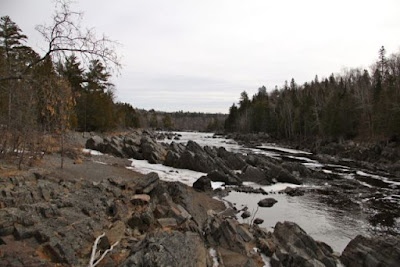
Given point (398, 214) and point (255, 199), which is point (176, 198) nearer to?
point (255, 199)

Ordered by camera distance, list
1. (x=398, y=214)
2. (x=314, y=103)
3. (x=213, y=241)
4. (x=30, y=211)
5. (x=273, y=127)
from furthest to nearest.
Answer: (x=273, y=127)
(x=314, y=103)
(x=398, y=214)
(x=213, y=241)
(x=30, y=211)

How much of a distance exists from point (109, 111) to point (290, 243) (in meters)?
43.0

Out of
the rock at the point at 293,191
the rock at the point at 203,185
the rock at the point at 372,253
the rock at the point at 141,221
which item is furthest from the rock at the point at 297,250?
the rock at the point at 293,191

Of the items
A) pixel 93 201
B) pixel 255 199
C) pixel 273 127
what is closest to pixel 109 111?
pixel 255 199

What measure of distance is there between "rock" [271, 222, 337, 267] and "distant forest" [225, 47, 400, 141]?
3514 centimetres

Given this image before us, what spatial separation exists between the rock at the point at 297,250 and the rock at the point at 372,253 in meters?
0.61

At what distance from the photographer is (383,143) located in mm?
40438

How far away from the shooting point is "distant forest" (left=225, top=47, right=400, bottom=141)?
42.6 meters

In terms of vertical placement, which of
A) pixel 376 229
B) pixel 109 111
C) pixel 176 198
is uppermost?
pixel 109 111

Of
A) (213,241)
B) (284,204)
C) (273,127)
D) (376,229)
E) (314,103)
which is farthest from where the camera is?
(273,127)

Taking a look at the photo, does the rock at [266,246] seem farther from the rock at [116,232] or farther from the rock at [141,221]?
the rock at [116,232]

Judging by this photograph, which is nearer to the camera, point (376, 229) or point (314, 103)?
point (376, 229)

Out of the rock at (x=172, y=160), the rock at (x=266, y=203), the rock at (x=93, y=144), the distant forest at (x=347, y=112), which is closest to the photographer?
the rock at (x=266, y=203)

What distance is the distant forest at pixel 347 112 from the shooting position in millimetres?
42562
